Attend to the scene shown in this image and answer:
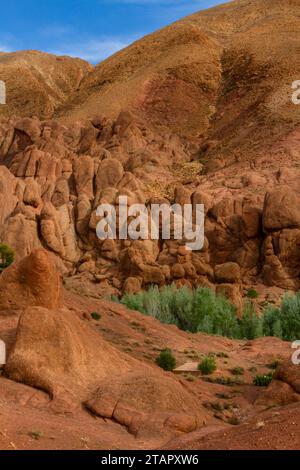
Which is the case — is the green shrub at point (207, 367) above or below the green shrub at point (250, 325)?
above

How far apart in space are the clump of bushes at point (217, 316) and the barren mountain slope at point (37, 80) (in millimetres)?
56206

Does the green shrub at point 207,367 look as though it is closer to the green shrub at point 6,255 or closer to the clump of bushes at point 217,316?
the clump of bushes at point 217,316

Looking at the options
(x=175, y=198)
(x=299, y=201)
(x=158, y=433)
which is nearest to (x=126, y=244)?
(x=175, y=198)

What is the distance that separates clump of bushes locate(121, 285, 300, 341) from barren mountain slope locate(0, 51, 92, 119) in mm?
56206

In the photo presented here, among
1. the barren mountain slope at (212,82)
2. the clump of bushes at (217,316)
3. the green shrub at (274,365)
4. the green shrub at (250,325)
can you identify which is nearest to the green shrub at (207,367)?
the green shrub at (274,365)

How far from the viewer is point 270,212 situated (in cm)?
3897

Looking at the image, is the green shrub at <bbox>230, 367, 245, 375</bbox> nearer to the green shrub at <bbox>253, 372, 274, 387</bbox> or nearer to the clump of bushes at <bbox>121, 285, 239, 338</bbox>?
the green shrub at <bbox>253, 372, 274, 387</bbox>

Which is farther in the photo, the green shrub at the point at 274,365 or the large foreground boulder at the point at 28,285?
the green shrub at the point at 274,365

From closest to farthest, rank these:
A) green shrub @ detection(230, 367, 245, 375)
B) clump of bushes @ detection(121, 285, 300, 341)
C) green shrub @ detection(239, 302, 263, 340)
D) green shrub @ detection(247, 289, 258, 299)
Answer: green shrub @ detection(230, 367, 245, 375), clump of bushes @ detection(121, 285, 300, 341), green shrub @ detection(239, 302, 263, 340), green shrub @ detection(247, 289, 258, 299)

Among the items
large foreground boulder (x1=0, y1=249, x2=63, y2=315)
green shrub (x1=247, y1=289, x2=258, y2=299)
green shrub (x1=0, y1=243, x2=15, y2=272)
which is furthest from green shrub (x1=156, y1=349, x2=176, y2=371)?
green shrub (x1=247, y1=289, x2=258, y2=299)

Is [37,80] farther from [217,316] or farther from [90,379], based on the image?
[90,379]

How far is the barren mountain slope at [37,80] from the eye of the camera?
88.4 m

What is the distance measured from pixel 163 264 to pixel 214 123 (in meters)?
33.5

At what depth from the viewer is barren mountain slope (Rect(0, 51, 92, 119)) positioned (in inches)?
3479
